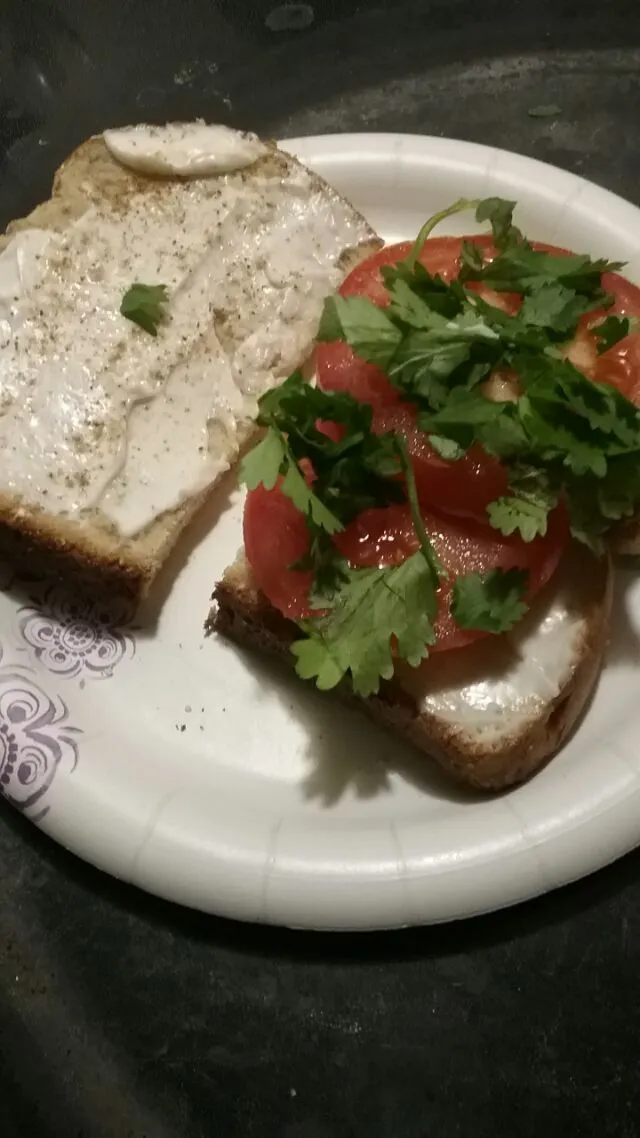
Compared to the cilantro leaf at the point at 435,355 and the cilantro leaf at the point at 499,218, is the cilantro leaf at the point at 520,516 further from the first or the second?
the cilantro leaf at the point at 499,218

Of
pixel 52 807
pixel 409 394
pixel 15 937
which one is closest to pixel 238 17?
pixel 409 394

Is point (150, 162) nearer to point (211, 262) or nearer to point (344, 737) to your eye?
point (211, 262)

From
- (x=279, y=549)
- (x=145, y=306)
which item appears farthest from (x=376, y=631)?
(x=145, y=306)

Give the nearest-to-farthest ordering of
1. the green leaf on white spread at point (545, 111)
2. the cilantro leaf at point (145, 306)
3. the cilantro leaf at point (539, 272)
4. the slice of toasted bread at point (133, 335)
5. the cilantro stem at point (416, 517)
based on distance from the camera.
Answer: the cilantro stem at point (416, 517) → the cilantro leaf at point (539, 272) → the slice of toasted bread at point (133, 335) → the cilantro leaf at point (145, 306) → the green leaf on white spread at point (545, 111)

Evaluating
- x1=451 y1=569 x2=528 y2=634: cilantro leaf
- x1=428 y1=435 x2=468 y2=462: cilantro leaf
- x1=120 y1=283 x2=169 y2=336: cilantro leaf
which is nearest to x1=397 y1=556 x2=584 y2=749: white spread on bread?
x1=451 y1=569 x2=528 y2=634: cilantro leaf

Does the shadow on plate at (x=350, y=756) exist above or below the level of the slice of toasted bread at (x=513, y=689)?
below

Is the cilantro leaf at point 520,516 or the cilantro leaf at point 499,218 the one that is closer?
the cilantro leaf at point 520,516

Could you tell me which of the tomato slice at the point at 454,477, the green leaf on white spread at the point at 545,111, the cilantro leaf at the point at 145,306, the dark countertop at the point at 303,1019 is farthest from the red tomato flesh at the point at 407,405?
the green leaf on white spread at the point at 545,111
